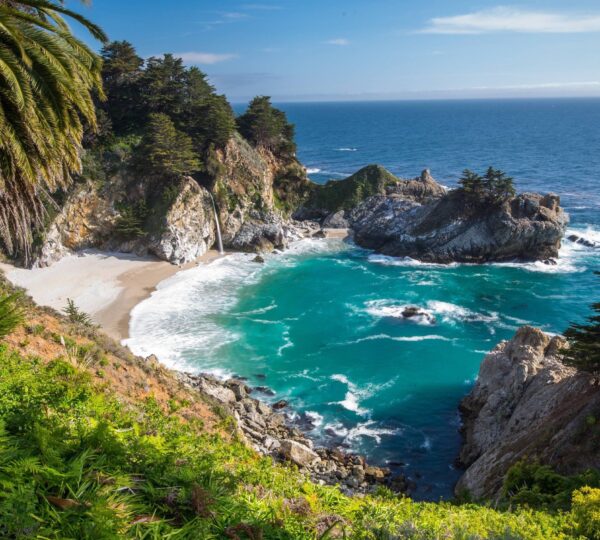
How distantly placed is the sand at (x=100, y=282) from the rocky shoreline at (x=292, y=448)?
12.8 m

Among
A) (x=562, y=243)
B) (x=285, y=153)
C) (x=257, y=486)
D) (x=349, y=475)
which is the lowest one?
(x=349, y=475)

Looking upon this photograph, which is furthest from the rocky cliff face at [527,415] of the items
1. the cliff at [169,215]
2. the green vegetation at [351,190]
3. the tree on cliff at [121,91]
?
the tree on cliff at [121,91]

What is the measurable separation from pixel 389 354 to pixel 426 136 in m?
159

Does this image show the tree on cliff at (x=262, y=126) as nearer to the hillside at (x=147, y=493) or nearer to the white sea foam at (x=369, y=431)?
the white sea foam at (x=369, y=431)

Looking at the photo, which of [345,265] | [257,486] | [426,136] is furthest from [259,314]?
[426,136]

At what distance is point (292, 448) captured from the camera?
2356 cm

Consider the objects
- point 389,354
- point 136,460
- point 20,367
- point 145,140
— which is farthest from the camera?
point 145,140

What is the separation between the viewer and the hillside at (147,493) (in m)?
5.48

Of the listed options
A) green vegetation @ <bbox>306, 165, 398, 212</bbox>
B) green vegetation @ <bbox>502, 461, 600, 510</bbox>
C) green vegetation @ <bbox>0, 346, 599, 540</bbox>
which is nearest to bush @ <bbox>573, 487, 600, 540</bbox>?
green vegetation @ <bbox>0, 346, 599, 540</bbox>

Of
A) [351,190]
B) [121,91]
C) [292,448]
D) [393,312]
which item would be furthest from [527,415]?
[121,91]

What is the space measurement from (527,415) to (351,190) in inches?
2094

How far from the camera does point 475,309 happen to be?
43.9m

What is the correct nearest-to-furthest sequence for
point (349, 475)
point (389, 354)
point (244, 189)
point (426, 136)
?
point (349, 475)
point (389, 354)
point (244, 189)
point (426, 136)

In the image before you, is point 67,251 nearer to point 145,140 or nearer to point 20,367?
point 145,140
